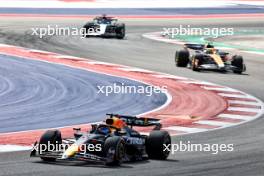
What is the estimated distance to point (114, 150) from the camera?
49.2ft

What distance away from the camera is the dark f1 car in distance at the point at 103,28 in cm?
4184

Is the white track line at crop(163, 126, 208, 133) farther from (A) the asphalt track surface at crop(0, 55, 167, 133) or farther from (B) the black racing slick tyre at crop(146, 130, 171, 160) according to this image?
(B) the black racing slick tyre at crop(146, 130, 171, 160)

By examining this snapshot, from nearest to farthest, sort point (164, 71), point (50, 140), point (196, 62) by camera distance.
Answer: point (50, 140) → point (164, 71) → point (196, 62)

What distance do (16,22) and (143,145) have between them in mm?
33121

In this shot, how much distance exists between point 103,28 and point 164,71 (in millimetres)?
10645

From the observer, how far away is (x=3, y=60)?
33.1 metres

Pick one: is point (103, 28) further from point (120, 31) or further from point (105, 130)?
point (105, 130)

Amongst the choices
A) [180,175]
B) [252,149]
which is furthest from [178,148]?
[180,175]

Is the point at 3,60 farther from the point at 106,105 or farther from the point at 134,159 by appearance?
the point at 134,159

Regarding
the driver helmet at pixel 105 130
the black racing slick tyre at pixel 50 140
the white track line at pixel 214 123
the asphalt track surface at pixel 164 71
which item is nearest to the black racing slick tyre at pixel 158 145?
the asphalt track surface at pixel 164 71

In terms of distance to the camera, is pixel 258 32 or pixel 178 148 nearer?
pixel 178 148

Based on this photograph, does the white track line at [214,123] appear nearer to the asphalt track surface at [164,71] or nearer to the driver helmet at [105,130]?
the asphalt track surface at [164,71]

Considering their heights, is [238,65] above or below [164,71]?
above

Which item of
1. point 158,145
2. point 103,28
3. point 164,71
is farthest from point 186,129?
point 103,28
